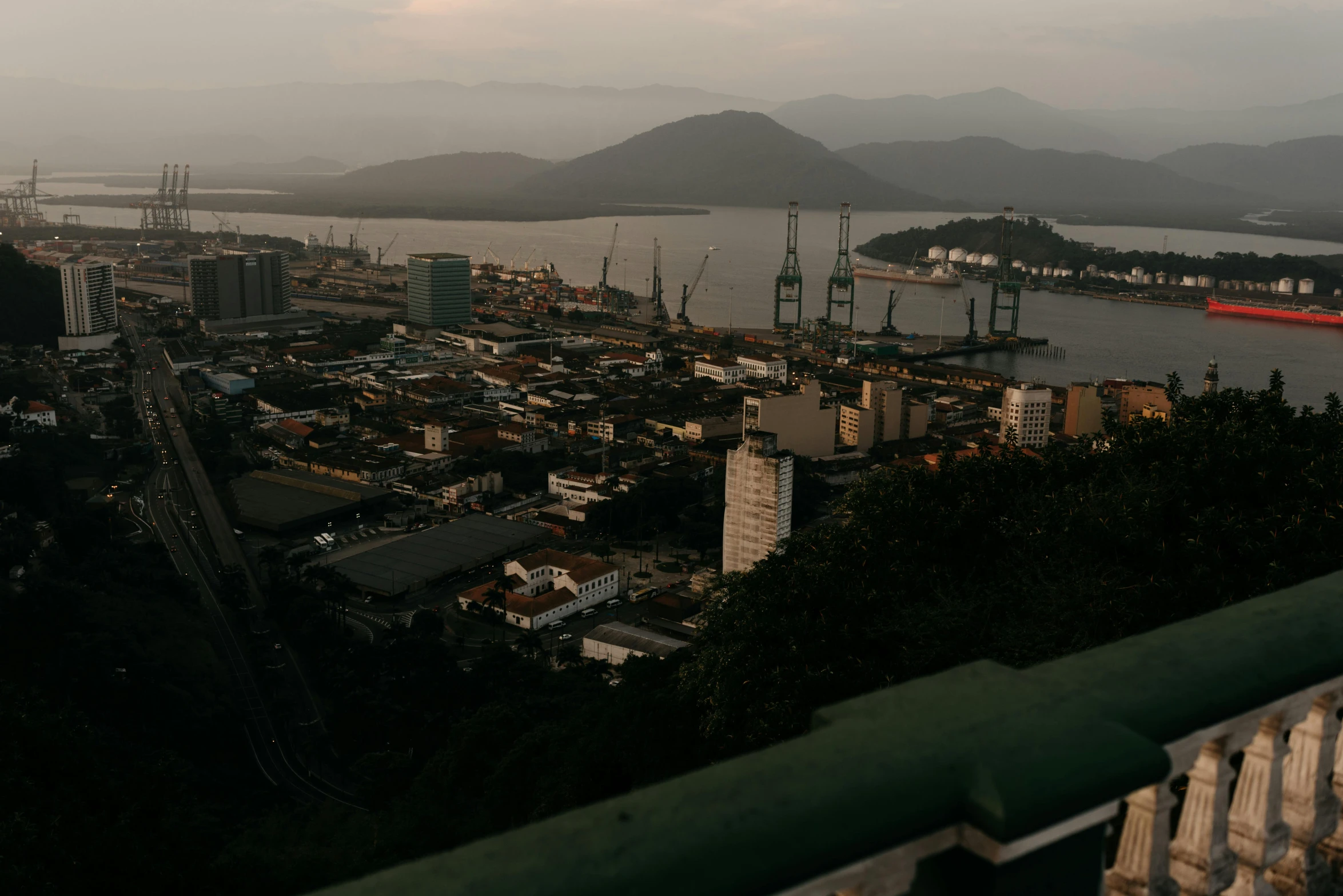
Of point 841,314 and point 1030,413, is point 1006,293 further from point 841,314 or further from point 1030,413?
point 1030,413

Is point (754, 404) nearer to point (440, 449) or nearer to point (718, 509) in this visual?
point (718, 509)

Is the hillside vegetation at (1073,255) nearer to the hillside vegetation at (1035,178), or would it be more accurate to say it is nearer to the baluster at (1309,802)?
the baluster at (1309,802)

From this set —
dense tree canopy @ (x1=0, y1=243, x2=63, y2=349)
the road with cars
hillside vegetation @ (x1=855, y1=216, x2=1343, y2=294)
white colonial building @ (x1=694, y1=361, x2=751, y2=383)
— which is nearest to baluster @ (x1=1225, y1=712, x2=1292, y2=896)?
the road with cars

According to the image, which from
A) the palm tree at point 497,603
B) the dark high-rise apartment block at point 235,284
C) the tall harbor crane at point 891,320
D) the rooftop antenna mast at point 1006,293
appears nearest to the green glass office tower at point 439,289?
the dark high-rise apartment block at point 235,284

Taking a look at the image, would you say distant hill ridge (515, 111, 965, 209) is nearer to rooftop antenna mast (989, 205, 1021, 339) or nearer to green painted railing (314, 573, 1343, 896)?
rooftop antenna mast (989, 205, 1021, 339)

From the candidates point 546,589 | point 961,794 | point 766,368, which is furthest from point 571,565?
point 766,368

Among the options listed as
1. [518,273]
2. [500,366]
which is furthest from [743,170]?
[500,366]
